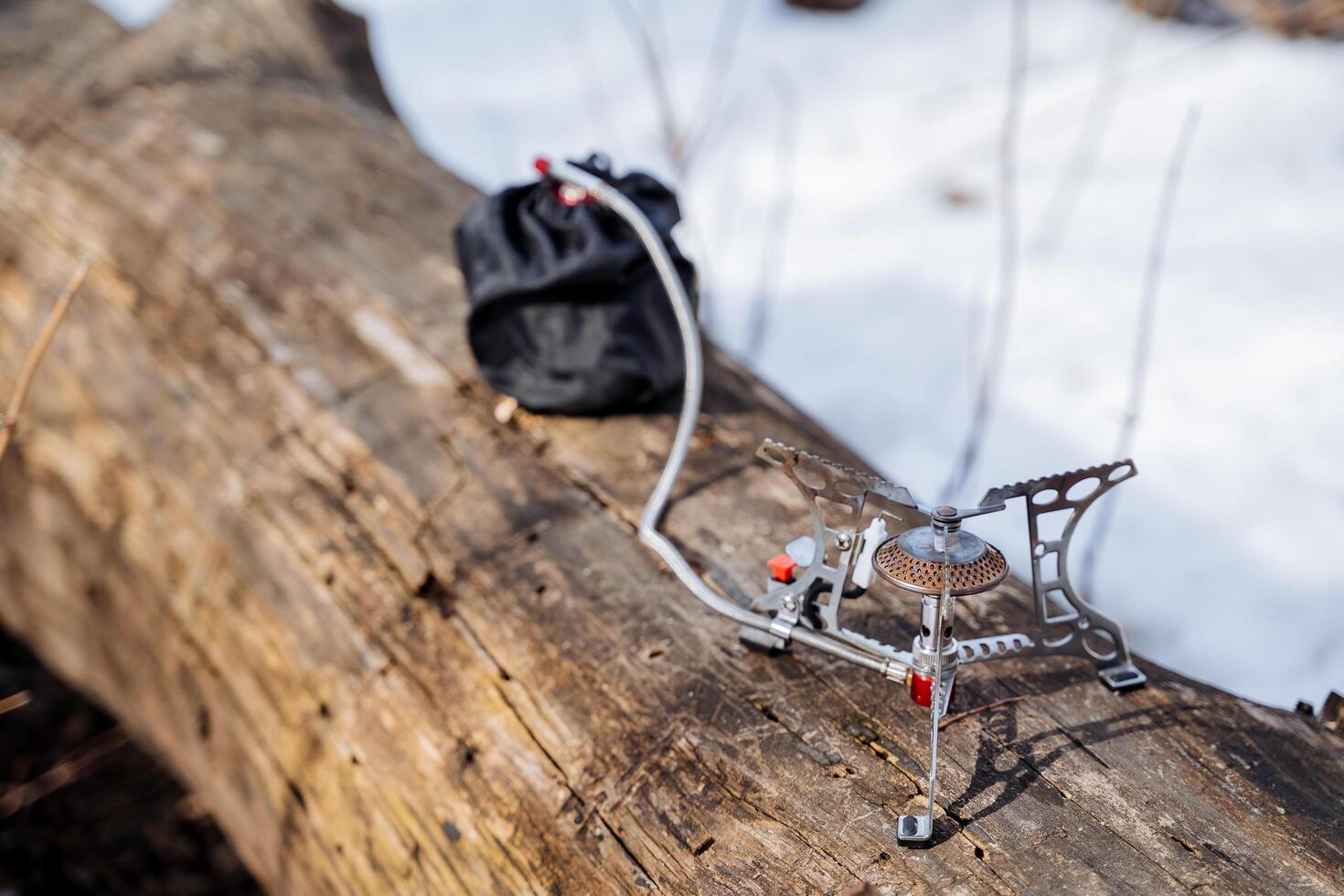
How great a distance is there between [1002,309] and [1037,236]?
5.17 feet

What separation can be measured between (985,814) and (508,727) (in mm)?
585

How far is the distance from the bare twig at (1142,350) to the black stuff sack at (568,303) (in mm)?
1008

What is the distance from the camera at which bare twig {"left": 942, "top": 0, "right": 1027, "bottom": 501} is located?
7.77ft

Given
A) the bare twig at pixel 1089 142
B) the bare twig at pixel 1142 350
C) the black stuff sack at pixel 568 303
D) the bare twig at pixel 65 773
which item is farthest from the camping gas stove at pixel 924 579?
the bare twig at pixel 1089 142

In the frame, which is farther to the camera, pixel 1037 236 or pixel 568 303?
pixel 1037 236

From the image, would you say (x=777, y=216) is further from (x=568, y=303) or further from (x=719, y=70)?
(x=568, y=303)

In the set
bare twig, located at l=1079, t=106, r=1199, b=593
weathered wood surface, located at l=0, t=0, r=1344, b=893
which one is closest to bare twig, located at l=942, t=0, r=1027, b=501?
bare twig, located at l=1079, t=106, r=1199, b=593

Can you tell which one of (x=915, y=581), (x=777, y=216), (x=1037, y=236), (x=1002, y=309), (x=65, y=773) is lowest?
(x=65, y=773)

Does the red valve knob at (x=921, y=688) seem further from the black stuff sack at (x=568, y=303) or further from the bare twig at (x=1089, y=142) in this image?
the bare twig at (x=1089, y=142)

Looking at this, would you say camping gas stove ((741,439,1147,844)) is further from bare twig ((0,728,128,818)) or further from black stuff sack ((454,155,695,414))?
bare twig ((0,728,128,818))

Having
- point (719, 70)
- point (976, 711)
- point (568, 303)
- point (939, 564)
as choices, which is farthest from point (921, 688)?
point (719, 70)

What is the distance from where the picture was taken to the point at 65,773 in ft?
7.91

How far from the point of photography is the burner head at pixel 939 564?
3.49 feet

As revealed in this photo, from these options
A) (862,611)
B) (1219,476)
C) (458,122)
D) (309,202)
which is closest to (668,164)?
(458,122)
